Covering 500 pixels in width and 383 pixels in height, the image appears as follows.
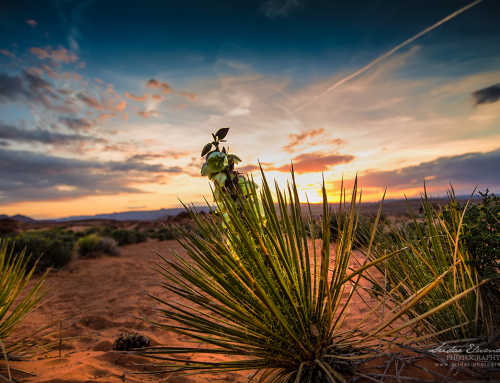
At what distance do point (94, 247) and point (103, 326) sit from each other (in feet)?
25.1

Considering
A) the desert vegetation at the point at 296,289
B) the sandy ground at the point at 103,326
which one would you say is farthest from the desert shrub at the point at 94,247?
the desert vegetation at the point at 296,289

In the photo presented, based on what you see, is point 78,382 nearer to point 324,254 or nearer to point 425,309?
point 324,254

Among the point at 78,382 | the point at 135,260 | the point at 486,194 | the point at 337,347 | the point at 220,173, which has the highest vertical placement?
the point at 220,173

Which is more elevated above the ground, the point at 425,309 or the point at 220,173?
the point at 220,173

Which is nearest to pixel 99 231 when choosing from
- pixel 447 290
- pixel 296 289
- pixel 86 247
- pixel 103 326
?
pixel 86 247

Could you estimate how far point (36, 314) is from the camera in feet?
15.9

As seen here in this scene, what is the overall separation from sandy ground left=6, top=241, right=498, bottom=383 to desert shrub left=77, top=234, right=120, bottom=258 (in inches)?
37.6

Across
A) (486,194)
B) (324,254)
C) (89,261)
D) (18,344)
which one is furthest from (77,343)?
(89,261)

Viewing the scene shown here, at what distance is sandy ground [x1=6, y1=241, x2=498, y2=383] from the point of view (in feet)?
6.95

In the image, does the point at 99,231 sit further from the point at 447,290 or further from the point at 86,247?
the point at 447,290

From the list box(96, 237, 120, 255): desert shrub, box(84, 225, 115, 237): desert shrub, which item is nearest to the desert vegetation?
box(96, 237, 120, 255): desert shrub

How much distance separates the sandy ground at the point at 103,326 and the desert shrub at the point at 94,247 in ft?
3.13

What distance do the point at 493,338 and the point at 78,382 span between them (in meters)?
2.68

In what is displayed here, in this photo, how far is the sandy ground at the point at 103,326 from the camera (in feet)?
6.95
